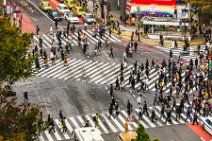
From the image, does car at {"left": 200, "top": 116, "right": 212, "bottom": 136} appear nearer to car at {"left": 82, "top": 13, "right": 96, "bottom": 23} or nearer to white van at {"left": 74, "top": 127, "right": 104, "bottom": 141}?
white van at {"left": 74, "top": 127, "right": 104, "bottom": 141}

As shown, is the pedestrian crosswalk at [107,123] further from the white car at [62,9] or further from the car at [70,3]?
the car at [70,3]

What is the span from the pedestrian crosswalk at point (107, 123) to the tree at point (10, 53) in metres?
10.9

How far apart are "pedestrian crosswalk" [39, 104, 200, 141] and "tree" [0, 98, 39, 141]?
12.8 metres

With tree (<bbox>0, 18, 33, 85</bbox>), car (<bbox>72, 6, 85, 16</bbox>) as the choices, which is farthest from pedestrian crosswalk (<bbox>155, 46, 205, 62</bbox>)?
tree (<bbox>0, 18, 33, 85</bbox>)

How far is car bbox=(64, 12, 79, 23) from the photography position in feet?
245

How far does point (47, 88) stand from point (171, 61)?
14747 mm

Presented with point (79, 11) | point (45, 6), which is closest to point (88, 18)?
point (79, 11)

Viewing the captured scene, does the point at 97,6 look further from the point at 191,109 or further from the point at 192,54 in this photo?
the point at 191,109

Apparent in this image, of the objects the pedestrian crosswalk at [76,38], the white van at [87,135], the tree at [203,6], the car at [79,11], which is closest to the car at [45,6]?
the car at [79,11]

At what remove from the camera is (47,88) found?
53562 millimetres

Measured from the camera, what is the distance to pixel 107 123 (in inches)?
1827

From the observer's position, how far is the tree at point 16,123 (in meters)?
28.9

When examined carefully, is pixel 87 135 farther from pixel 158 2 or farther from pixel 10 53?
pixel 158 2

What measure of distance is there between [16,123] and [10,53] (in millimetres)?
4615
